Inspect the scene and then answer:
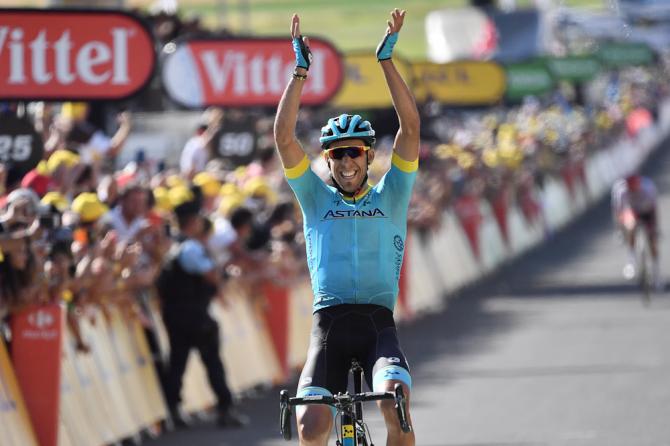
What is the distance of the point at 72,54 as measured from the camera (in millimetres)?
14305

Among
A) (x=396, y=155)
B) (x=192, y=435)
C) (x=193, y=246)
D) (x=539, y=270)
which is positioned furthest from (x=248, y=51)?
(x=539, y=270)

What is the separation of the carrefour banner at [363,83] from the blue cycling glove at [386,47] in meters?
15.6

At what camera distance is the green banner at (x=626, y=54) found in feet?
199

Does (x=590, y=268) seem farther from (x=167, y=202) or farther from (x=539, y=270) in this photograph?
A: (x=167, y=202)

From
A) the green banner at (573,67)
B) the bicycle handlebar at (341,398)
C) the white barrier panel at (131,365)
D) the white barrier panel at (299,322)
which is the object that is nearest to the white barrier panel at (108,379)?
the white barrier panel at (131,365)

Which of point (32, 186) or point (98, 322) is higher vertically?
point (32, 186)

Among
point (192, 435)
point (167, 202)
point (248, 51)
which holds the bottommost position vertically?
point (192, 435)

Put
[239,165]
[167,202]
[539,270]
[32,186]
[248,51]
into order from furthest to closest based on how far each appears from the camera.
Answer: [539,270]
[239,165]
[248,51]
[167,202]
[32,186]

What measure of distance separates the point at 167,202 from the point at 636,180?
1272cm

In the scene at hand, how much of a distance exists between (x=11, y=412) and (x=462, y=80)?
19937mm

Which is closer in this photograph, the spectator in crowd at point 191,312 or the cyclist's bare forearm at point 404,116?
the cyclist's bare forearm at point 404,116

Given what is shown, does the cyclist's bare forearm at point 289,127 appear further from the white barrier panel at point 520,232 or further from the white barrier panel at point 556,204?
the white barrier panel at point 556,204

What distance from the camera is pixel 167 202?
53.3 feet

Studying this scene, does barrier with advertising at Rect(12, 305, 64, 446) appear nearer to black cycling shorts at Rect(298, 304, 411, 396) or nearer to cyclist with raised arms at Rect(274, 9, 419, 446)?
cyclist with raised arms at Rect(274, 9, 419, 446)
